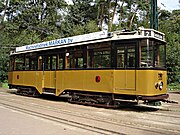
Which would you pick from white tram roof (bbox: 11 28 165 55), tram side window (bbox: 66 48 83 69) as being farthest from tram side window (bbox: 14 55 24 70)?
tram side window (bbox: 66 48 83 69)

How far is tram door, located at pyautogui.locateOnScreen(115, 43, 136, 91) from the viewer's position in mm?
12125

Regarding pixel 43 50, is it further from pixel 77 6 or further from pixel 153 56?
pixel 77 6

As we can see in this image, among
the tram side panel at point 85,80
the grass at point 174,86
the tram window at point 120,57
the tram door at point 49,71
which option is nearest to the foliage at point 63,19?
the grass at point 174,86

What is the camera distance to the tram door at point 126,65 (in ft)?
39.8

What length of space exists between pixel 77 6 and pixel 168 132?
4270cm

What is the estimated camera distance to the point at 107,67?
515 inches

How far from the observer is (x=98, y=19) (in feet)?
144

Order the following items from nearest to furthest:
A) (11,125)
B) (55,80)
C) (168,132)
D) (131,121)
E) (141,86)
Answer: (168,132), (11,125), (131,121), (141,86), (55,80)

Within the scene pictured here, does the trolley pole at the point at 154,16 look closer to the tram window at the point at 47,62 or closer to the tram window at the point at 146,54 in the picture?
the tram window at the point at 146,54

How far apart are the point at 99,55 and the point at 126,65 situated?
172 cm

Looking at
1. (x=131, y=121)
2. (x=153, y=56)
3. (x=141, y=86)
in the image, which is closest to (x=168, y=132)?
(x=131, y=121)

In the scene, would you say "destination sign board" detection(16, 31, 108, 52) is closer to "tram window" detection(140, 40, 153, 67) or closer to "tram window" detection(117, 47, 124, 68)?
"tram window" detection(117, 47, 124, 68)

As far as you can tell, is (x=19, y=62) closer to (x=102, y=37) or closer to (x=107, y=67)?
(x=102, y=37)

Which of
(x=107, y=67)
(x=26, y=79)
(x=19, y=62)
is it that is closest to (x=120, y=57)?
(x=107, y=67)
